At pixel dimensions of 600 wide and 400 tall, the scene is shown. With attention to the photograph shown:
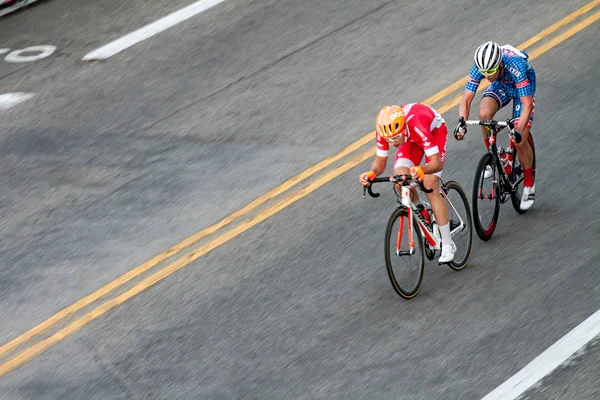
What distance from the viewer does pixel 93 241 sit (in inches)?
464

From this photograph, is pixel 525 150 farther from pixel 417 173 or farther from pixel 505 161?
pixel 417 173

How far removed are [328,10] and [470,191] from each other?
593cm

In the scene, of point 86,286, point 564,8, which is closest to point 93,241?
point 86,286

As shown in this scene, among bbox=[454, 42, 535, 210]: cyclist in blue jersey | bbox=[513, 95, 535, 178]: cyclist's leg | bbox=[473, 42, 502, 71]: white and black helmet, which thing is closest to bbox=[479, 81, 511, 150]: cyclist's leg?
bbox=[454, 42, 535, 210]: cyclist in blue jersey

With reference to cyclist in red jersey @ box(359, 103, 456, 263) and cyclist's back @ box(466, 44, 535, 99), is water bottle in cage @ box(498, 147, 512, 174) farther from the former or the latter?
cyclist in red jersey @ box(359, 103, 456, 263)

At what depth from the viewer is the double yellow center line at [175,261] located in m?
10.1

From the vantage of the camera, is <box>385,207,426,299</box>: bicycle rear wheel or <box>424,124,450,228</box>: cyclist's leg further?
<box>424,124,450,228</box>: cyclist's leg

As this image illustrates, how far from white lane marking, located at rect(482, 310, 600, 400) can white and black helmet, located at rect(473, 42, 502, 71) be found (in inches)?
101

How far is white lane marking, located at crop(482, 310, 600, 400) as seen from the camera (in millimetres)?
8680

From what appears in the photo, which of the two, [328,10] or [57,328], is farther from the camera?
[328,10]

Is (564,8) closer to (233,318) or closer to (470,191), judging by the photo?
(470,191)

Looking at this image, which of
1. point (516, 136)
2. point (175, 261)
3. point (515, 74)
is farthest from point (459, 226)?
point (175, 261)

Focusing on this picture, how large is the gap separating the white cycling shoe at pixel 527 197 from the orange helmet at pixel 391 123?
2286 mm

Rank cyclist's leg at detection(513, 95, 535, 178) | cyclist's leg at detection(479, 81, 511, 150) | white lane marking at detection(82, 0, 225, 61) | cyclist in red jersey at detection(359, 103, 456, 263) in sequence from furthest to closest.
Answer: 1. white lane marking at detection(82, 0, 225, 61)
2. cyclist's leg at detection(479, 81, 511, 150)
3. cyclist's leg at detection(513, 95, 535, 178)
4. cyclist in red jersey at detection(359, 103, 456, 263)
